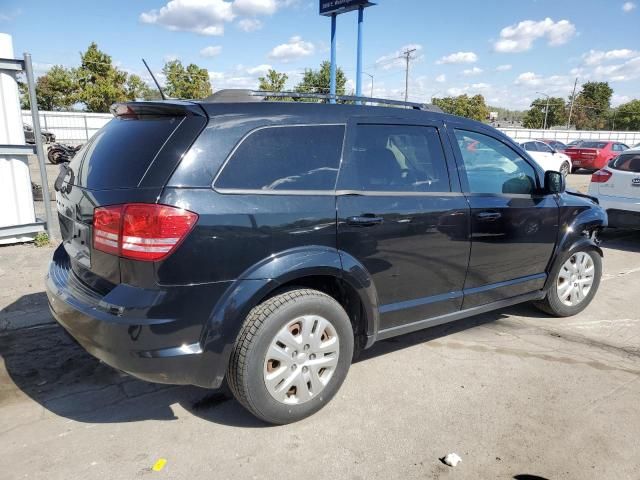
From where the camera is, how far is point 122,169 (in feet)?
8.69

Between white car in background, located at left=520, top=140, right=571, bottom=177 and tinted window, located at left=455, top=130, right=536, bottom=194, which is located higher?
tinted window, located at left=455, top=130, right=536, bottom=194

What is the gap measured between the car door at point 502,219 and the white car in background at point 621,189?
4.40m

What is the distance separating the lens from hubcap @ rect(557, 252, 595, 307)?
183 inches

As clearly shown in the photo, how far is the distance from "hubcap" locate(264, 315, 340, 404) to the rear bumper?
32 cm

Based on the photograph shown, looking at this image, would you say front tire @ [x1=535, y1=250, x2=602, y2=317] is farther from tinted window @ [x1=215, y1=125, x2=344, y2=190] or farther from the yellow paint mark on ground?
the yellow paint mark on ground

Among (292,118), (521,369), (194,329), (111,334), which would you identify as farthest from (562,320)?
(111,334)

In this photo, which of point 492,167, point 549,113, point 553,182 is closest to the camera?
point 492,167

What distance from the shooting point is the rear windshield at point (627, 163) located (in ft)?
25.7

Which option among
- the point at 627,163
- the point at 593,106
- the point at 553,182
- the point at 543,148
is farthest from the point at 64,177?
the point at 593,106

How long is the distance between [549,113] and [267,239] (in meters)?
99.3

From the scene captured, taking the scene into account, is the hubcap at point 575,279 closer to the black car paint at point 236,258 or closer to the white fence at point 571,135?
the black car paint at point 236,258

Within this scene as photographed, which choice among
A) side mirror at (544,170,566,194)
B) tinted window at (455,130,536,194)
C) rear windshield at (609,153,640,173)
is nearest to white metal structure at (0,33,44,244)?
tinted window at (455,130,536,194)

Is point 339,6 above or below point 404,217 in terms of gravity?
above

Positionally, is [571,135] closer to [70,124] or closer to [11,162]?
[70,124]
